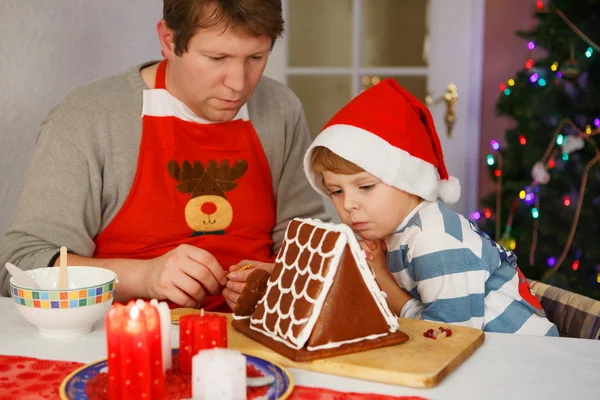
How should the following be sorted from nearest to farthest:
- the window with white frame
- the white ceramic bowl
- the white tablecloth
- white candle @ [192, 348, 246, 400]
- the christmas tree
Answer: white candle @ [192, 348, 246, 400] < the white tablecloth < the white ceramic bowl < the christmas tree < the window with white frame

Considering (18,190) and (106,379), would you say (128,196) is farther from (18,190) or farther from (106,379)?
(106,379)

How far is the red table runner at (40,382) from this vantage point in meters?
1.00

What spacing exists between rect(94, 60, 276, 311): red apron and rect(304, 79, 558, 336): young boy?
10.1 inches

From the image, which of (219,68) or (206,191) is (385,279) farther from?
(219,68)

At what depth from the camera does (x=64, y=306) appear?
3.97 feet

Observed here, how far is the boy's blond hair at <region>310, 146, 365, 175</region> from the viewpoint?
1.58 metres

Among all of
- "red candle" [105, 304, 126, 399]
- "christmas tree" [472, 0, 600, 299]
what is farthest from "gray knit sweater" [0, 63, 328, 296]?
Answer: "christmas tree" [472, 0, 600, 299]

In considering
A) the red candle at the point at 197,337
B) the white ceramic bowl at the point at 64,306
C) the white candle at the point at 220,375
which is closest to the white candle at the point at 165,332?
the red candle at the point at 197,337

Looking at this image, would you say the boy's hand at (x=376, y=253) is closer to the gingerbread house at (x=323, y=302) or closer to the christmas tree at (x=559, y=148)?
the gingerbread house at (x=323, y=302)

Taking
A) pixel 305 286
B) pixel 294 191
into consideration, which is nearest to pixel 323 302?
pixel 305 286

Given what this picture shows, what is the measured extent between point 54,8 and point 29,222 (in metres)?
A: 0.87

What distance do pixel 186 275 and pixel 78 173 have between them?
0.41m

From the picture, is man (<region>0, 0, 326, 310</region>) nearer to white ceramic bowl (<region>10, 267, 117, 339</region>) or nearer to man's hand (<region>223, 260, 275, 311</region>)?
man's hand (<region>223, 260, 275, 311</region>)

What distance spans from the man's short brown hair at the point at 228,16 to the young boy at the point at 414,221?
0.25 meters
